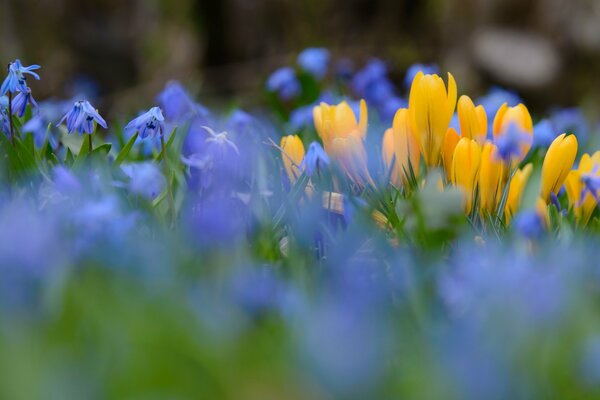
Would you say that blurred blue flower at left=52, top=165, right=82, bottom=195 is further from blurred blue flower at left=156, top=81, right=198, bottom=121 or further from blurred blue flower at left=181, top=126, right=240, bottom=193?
blurred blue flower at left=156, top=81, right=198, bottom=121

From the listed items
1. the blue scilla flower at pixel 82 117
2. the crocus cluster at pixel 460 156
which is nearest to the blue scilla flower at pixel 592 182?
the crocus cluster at pixel 460 156

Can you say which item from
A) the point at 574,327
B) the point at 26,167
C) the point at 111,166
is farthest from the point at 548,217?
the point at 26,167

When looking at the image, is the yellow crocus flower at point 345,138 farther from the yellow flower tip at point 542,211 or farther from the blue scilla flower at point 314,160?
the yellow flower tip at point 542,211

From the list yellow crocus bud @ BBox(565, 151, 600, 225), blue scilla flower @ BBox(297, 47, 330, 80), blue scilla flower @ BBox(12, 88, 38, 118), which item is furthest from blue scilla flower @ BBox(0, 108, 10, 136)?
blue scilla flower @ BBox(297, 47, 330, 80)

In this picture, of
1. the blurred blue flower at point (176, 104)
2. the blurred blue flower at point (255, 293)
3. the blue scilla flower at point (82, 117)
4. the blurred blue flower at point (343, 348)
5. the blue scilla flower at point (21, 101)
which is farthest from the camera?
the blurred blue flower at point (176, 104)

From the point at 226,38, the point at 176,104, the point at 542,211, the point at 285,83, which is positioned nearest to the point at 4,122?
the point at 176,104

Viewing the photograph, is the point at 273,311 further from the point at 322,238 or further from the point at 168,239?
the point at 322,238
